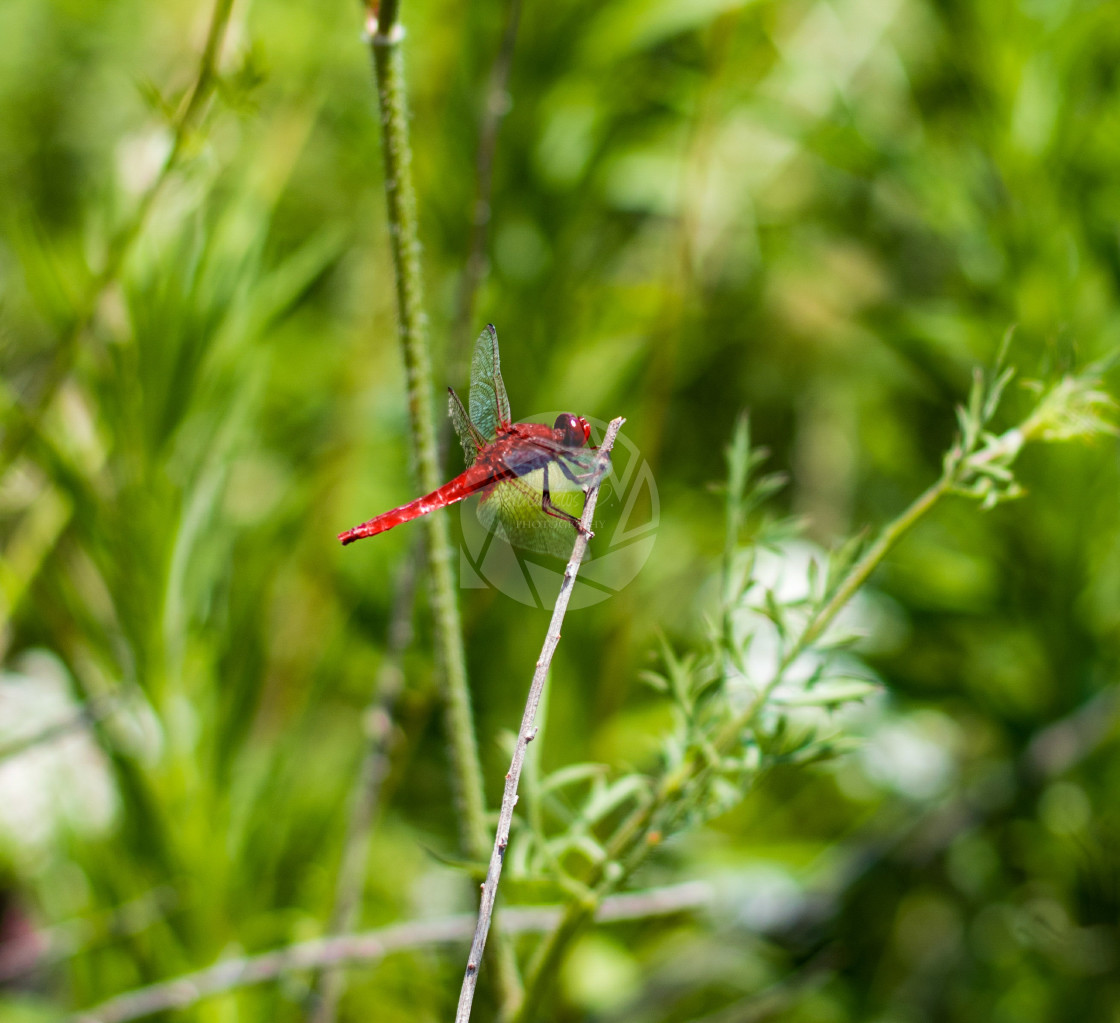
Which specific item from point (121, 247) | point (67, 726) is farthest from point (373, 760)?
point (121, 247)

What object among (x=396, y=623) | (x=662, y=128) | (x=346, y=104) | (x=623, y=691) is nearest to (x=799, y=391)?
(x=662, y=128)

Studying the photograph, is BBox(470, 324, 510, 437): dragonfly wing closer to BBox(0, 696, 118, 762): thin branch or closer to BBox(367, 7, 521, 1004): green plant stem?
BBox(367, 7, 521, 1004): green plant stem

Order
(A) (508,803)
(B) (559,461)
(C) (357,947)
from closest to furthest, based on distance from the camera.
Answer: (A) (508,803) < (B) (559,461) < (C) (357,947)

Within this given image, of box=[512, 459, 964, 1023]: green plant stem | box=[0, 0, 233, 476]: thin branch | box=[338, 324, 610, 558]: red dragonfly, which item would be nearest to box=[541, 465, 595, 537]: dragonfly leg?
box=[338, 324, 610, 558]: red dragonfly

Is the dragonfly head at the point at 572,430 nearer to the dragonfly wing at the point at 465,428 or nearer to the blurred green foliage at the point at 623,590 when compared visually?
the dragonfly wing at the point at 465,428

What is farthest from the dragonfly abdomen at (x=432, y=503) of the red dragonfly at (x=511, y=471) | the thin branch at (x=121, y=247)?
the thin branch at (x=121, y=247)

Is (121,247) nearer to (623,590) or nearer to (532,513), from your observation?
(532,513)
